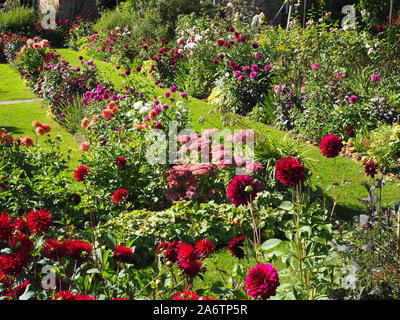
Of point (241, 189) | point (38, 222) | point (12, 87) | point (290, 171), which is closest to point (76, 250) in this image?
point (38, 222)

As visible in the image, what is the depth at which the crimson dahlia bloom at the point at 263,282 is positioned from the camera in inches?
54.3

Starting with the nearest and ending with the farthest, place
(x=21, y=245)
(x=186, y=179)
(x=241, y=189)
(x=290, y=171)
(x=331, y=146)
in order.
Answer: (x=21, y=245) < (x=290, y=171) < (x=241, y=189) < (x=331, y=146) < (x=186, y=179)

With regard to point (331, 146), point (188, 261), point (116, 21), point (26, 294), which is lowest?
point (26, 294)

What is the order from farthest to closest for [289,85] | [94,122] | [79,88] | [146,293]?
[79,88] → [289,85] → [94,122] → [146,293]

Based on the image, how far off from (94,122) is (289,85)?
10.3 ft

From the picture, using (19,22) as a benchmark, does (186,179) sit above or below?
below

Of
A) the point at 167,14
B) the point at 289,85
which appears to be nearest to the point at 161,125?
the point at 289,85

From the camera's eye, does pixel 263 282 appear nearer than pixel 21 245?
Yes

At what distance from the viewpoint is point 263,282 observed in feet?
4.55

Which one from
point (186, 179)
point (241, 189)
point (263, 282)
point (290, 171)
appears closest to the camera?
point (263, 282)

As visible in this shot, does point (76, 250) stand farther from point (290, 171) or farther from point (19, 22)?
point (19, 22)

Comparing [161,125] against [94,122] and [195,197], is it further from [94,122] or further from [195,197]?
[94,122]

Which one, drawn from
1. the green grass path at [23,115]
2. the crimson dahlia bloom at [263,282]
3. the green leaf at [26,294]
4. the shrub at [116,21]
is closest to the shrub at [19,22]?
the shrub at [116,21]

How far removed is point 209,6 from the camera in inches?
529
